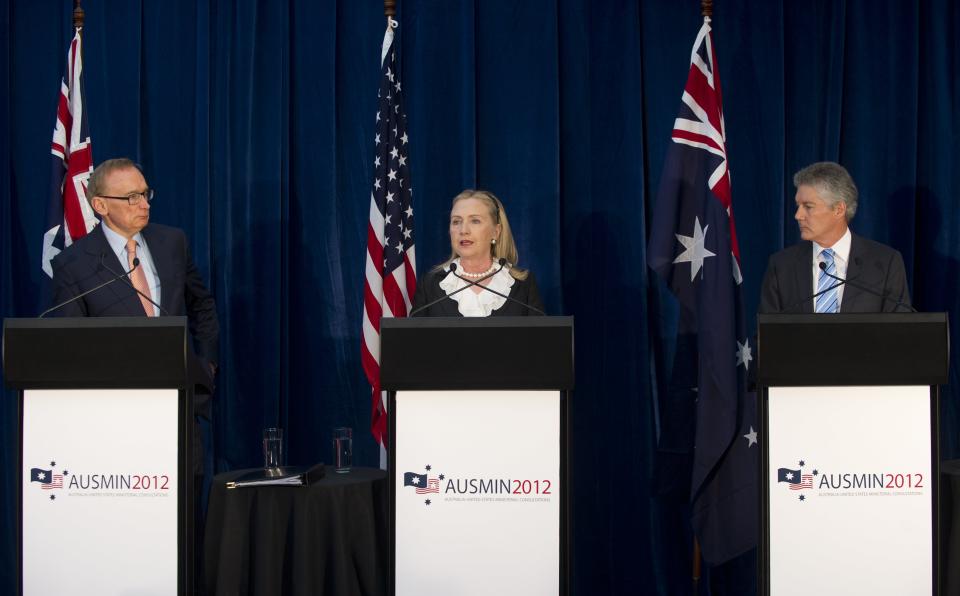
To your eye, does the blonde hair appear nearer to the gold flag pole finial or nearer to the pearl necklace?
the pearl necklace

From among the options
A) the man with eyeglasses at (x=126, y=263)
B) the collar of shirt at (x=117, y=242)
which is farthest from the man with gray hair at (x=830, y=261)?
the collar of shirt at (x=117, y=242)

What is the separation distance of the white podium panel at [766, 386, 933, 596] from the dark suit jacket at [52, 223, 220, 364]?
2.22 meters

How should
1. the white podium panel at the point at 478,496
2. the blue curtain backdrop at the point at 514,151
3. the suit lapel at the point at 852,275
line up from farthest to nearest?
the blue curtain backdrop at the point at 514,151
the suit lapel at the point at 852,275
the white podium panel at the point at 478,496

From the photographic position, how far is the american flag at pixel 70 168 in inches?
178

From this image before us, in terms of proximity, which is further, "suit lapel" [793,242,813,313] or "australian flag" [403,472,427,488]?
"suit lapel" [793,242,813,313]

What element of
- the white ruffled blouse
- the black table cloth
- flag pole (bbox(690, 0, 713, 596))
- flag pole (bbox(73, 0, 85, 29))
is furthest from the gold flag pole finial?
flag pole (bbox(690, 0, 713, 596))

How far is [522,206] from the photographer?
4.96 m

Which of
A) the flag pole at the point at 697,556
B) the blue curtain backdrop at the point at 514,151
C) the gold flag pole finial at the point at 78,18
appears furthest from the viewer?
the blue curtain backdrop at the point at 514,151

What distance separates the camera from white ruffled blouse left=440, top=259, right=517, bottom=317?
4008 mm

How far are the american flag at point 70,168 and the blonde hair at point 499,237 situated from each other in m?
1.72

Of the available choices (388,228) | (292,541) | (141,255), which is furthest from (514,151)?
(292,541)

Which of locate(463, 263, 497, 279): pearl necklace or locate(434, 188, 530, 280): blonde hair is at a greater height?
locate(434, 188, 530, 280): blonde hair

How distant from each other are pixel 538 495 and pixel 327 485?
84 cm

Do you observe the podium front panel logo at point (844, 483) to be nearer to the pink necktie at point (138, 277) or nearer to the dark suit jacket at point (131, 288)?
the dark suit jacket at point (131, 288)
